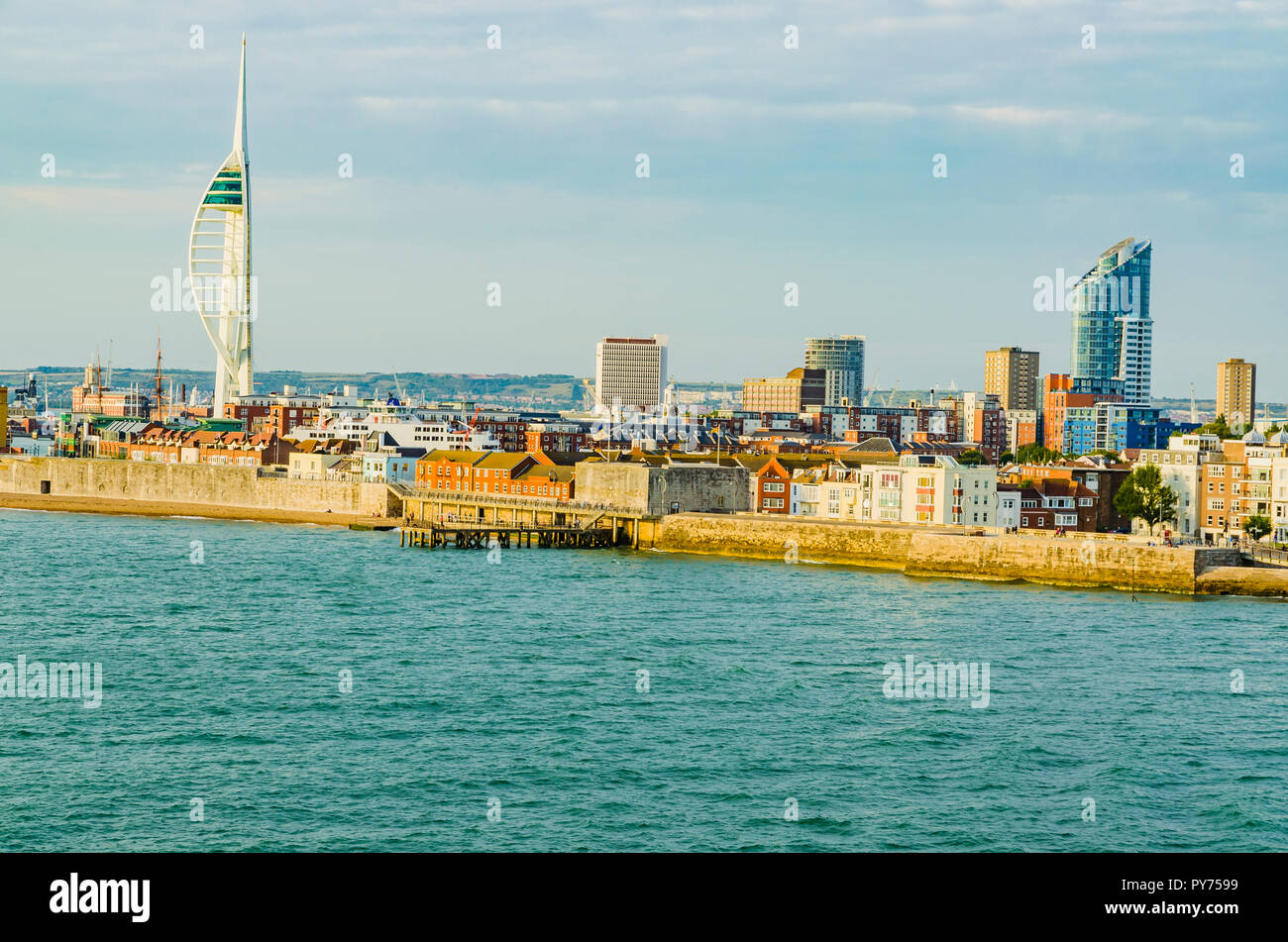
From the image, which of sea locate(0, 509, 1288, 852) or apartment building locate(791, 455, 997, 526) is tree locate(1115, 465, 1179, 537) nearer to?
apartment building locate(791, 455, 997, 526)

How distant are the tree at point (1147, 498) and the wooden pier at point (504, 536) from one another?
22.4 meters

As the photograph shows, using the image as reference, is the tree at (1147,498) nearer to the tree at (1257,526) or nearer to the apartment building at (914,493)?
the tree at (1257,526)

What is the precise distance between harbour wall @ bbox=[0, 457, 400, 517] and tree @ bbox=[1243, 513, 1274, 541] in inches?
1632

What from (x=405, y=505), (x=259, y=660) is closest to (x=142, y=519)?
(x=405, y=505)

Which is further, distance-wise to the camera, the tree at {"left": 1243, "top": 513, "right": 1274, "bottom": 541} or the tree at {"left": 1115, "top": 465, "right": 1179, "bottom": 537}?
the tree at {"left": 1115, "top": 465, "right": 1179, "bottom": 537}

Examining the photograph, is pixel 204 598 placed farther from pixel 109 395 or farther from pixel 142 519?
pixel 109 395

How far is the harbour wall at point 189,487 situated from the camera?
7669 centimetres

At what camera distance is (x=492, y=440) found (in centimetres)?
10606

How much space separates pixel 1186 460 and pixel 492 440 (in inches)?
2125

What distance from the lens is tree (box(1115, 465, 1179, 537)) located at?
61.5 m

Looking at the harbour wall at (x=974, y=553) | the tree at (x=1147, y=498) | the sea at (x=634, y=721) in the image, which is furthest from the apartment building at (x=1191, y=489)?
the sea at (x=634, y=721)

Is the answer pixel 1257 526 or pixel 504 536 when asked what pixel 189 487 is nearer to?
pixel 504 536

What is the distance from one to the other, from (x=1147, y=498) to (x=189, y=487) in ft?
177

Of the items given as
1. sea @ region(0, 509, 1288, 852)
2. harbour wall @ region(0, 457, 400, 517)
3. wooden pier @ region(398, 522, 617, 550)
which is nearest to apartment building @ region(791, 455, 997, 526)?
wooden pier @ region(398, 522, 617, 550)
